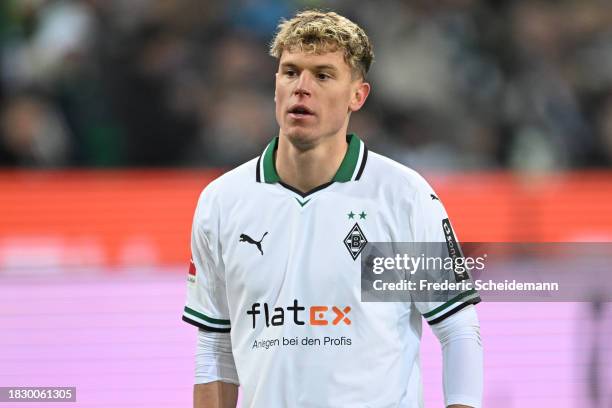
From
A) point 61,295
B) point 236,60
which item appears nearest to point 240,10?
point 236,60

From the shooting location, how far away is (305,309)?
406 cm

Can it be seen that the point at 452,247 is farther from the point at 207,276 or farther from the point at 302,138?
the point at 207,276

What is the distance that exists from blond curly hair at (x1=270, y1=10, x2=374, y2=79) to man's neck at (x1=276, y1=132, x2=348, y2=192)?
0.90ft

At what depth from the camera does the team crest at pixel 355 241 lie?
162 inches

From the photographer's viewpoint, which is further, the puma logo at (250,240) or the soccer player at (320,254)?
the puma logo at (250,240)

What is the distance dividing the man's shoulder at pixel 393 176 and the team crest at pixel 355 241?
0.59 ft

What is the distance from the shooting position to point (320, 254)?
4.11 meters

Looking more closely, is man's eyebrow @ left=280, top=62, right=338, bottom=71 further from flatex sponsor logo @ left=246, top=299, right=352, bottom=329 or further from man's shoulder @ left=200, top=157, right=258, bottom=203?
flatex sponsor logo @ left=246, top=299, right=352, bottom=329

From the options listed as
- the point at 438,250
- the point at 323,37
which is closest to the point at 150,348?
the point at 438,250

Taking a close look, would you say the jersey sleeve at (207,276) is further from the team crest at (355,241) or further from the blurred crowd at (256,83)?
the blurred crowd at (256,83)

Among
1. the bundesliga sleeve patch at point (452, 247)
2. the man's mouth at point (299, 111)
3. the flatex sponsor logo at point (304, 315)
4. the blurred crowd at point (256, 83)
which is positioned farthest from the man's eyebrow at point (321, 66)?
the blurred crowd at point (256, 83)

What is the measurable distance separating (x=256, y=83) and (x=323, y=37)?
620cm

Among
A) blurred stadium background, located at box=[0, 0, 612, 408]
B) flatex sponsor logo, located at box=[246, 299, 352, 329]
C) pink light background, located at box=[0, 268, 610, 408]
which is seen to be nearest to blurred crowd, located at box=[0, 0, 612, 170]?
blurred stadium background, located at box=[0, 0, 612, 408]

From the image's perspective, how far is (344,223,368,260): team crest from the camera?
4.11 meters
